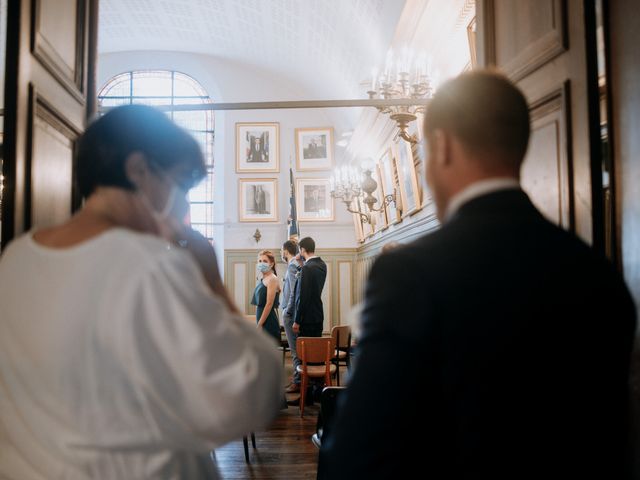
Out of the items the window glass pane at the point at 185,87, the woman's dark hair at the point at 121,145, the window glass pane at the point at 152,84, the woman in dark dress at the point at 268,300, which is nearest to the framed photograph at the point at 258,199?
the window glass pane at the point at 185,87

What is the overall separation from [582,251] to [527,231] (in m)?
0.13

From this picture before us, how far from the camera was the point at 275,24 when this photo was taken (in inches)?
441

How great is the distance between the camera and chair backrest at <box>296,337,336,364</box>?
636cm

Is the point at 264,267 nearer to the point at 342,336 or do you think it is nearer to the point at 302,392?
the point at 342,336

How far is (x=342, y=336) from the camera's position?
7184mm

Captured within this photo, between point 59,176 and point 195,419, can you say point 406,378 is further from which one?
Result: point 59,176

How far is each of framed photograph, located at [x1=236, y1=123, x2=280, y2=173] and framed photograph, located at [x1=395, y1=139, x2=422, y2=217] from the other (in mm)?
6670

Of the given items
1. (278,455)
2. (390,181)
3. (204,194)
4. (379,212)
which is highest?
(204,194)

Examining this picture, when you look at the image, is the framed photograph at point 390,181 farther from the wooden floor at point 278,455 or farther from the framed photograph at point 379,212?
the wooden floor at point 278,455

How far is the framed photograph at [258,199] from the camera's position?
1396 cm

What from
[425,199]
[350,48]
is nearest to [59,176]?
[425,199]

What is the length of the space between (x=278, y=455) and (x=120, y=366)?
4482mm

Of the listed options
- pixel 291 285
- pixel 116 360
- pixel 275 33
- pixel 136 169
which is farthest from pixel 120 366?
pixel 275 33

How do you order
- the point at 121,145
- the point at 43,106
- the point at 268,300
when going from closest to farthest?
1. the point at 121,145
2. the point at 43,106
3. the point at 268,300
